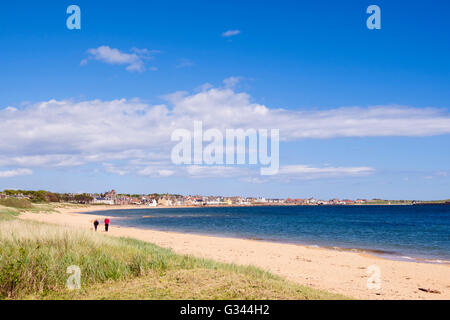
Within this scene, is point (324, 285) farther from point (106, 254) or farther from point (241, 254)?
point (241, 254)

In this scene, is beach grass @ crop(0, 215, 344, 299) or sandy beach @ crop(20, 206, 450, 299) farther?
sandy beach @ crop(20, 206, 450, 299)

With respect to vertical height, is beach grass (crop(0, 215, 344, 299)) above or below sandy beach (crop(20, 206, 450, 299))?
above

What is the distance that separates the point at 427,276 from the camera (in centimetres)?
1816

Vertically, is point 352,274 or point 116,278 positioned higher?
point 116,278

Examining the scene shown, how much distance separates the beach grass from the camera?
8.40 meters

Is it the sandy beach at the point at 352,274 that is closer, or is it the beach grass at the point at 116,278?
the beach grass at the point at 116,278

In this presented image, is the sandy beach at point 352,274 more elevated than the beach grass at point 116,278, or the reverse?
the beach grass at point 116,278

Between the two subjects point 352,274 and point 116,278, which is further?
point 352,274

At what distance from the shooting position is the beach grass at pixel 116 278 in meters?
8.40

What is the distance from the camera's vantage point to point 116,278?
10.2m

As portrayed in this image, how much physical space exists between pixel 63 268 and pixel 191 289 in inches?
158
